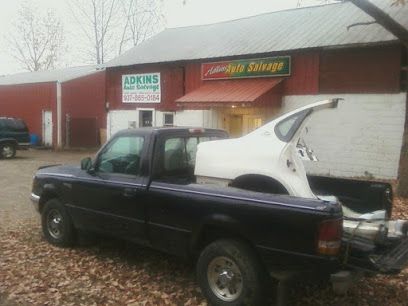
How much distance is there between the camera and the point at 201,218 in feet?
16.1

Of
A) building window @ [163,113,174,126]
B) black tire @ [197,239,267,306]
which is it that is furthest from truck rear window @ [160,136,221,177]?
building window @ [163,113,174,126]

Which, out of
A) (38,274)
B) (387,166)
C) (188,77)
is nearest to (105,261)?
(38,274)

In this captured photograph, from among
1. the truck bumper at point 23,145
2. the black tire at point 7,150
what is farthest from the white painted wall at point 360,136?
the black tire at point 7,150

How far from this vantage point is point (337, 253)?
4.15 meters

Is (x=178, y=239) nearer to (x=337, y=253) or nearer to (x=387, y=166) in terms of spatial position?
(x=337, y=253)

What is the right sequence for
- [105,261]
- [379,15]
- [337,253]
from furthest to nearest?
[379,15]
[105,261]
[337,253]

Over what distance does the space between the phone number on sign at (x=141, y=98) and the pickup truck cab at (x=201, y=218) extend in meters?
14.9

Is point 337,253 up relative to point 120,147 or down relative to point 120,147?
down

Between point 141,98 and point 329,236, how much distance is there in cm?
1910

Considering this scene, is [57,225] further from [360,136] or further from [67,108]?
[67,108]

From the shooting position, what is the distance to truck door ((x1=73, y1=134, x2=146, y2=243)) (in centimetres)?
565

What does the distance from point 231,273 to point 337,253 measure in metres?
1.08

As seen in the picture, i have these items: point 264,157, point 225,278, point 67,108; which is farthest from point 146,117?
point 225,278

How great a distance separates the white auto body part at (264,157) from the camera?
17.3 feet
